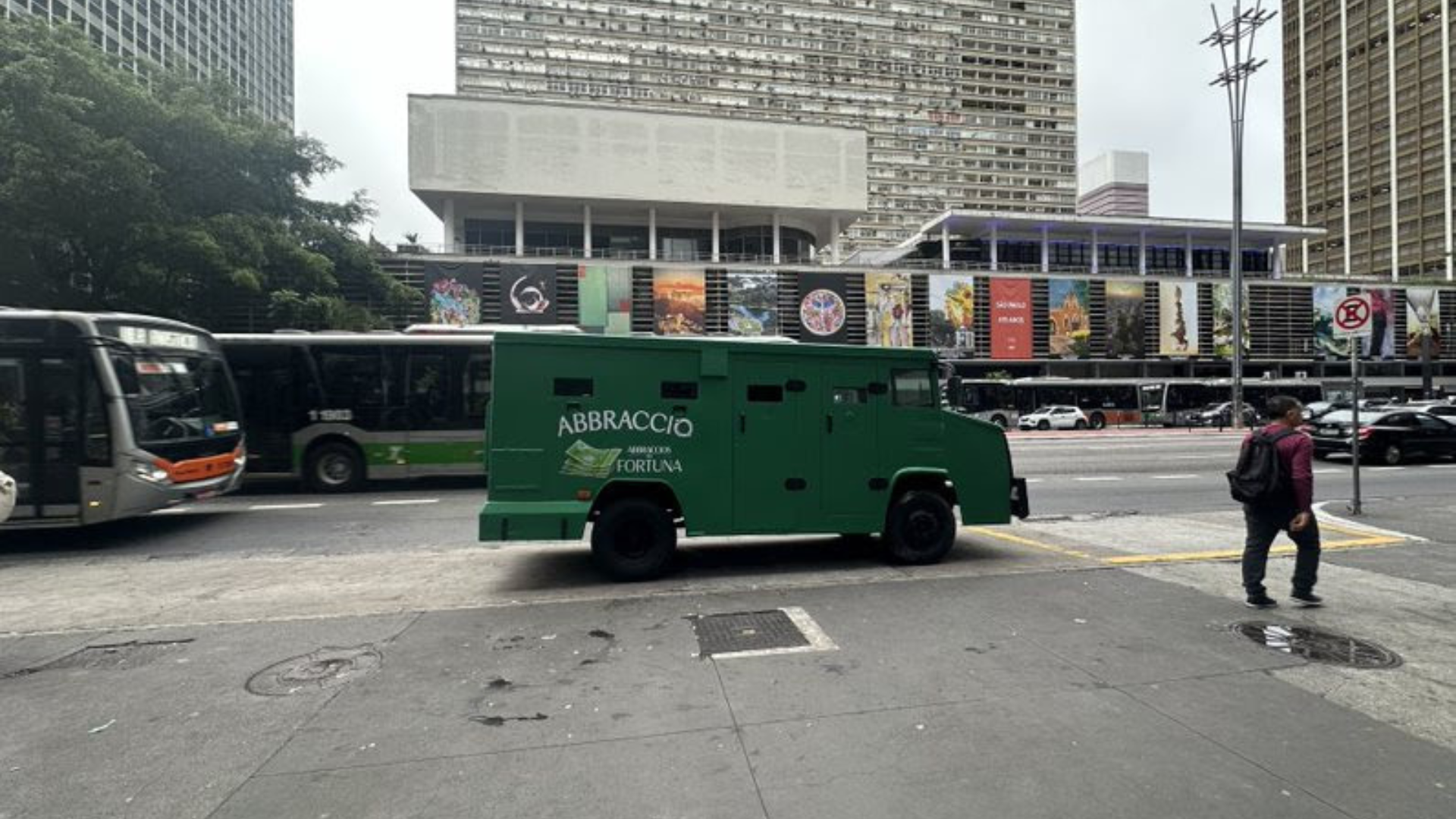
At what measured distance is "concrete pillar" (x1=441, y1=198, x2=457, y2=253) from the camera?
49.0m

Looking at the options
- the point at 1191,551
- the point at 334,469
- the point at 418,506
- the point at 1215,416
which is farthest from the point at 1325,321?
the point at 334,469

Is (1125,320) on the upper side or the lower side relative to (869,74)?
lower

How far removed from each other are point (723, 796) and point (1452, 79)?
13411 centimetres

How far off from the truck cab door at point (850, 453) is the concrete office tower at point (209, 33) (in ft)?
215

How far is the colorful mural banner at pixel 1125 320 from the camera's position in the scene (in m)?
52.8

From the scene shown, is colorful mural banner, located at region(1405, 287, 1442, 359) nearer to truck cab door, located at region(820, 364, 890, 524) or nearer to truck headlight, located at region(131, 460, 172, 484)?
truck cab door, located at region(820, 364, 890, 524)

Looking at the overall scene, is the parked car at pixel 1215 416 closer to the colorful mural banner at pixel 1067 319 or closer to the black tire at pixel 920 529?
the colorful mural banner at pixel 1067 319

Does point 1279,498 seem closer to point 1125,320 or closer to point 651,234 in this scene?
point 651,234

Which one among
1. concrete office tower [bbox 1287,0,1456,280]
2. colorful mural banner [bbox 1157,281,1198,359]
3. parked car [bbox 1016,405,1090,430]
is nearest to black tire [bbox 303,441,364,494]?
parked car [bbox 1016,405,1090,430]

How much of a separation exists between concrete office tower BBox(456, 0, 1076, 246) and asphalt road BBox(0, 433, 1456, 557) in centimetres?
9058

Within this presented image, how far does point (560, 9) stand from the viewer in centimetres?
9306

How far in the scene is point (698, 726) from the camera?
139 inches

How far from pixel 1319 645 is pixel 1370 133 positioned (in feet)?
454

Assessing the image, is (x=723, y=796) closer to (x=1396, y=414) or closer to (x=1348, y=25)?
(x=1396, y=414)
